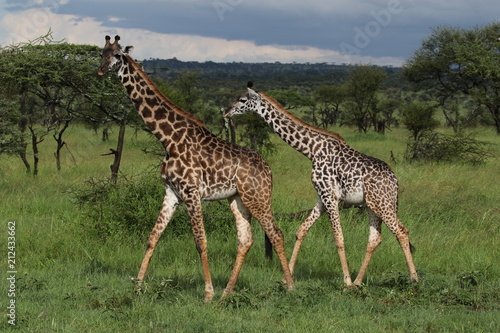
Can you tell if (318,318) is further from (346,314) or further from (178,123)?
(178,123)

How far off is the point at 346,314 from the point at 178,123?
267 centimetres

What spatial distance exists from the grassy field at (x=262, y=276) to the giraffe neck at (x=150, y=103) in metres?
1.70

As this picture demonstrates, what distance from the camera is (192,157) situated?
6.26 metres

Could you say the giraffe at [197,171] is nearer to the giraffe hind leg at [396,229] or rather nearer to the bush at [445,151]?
the giraffe hind leg at [396,229]

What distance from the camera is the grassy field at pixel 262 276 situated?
217 inches

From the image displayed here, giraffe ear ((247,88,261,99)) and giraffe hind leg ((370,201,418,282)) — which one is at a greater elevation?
giraffe ear ((247,88,261,99))

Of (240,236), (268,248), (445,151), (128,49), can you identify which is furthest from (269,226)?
(445,151)

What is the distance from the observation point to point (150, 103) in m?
6.48

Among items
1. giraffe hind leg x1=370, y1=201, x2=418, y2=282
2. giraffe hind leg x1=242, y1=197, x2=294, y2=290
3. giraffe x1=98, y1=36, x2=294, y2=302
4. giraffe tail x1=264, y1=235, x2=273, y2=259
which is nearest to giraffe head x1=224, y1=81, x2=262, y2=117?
giraffe x1=98, y1=36, x2=294, y2=302

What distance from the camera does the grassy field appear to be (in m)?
5.51

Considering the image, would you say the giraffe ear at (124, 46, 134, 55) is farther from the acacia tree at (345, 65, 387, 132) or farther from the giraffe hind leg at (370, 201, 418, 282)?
the acacia tree at (345, 65, 387, 132)

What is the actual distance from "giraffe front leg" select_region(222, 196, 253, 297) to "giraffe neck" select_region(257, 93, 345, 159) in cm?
103

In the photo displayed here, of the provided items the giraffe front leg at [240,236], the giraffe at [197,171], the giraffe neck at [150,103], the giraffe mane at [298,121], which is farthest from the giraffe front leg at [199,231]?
the giraffe mane at [298,121]

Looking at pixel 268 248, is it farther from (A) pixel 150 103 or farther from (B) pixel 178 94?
(B) pixel 178 94
